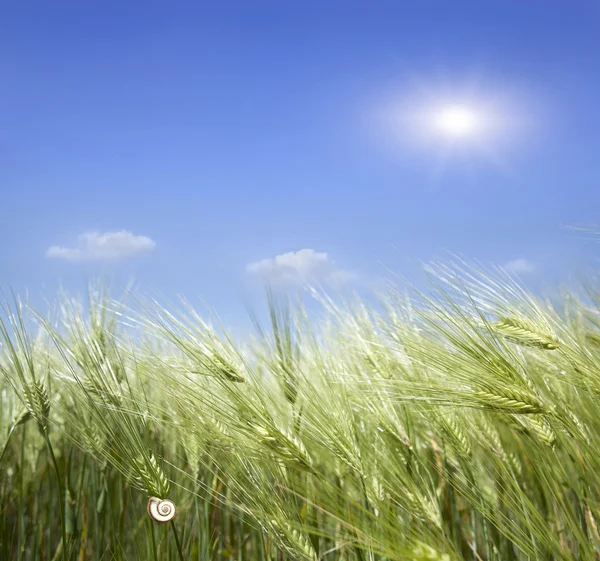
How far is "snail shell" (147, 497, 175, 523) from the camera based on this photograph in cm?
110

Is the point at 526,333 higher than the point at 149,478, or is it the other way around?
the point at 526,333

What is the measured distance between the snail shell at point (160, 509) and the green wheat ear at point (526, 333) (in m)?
0.88

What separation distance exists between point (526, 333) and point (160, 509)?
929 millimetres

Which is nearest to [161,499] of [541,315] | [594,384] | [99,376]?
[99,376]

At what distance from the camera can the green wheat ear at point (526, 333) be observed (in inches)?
56.9

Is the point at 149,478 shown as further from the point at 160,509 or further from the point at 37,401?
the point at 37,401

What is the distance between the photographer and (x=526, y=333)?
58.4 inches

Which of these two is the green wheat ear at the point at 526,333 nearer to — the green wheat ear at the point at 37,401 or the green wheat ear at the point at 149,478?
the green wheat ear at the point at 149,478

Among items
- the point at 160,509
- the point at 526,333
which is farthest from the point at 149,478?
the point at 526,333

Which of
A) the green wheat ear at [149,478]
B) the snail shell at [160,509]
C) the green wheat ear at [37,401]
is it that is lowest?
the snail shell at [160,509]

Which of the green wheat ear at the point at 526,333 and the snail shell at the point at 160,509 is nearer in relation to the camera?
the snail shell at the point at 160,509

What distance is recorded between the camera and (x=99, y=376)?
4.49ft

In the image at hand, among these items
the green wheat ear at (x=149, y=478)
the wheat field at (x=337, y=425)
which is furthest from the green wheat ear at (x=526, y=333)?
the green wheat ear at (x=149, y=478)

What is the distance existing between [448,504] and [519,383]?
2.70 feet
